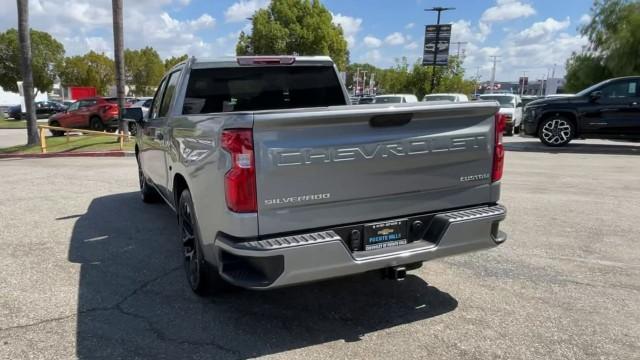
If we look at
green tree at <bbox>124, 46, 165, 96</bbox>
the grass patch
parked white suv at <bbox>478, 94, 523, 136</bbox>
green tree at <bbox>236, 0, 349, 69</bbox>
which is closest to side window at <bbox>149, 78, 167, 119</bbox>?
the grass patch

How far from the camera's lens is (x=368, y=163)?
124 inches

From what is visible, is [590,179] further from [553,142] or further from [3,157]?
[3,157]

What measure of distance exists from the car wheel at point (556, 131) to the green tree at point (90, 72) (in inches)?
2436

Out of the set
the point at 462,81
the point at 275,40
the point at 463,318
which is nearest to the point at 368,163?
the point at 463,318

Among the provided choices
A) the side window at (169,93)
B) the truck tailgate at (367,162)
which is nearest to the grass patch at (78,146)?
the side window at (169,93)

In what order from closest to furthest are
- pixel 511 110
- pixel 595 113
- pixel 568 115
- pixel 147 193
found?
pixel 147 193, pixel 595 113, pixel 568 115, pixel 511 110

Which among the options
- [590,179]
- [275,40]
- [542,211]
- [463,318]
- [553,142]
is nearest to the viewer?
[463,318]

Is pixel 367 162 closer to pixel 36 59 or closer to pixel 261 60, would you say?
pixel 261 60

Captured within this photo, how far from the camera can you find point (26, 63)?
1552 cm

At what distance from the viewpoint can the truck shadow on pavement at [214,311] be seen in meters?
3.27

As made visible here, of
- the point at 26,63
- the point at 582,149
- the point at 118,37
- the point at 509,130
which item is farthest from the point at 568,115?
the point at 26,63

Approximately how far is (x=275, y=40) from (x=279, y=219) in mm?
42450

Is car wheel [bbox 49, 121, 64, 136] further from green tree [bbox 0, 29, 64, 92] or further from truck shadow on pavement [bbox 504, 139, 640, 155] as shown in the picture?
green tree [bbox 0, 29, 64, 92]

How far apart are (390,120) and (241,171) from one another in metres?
1.03
